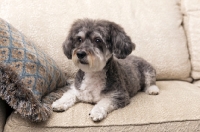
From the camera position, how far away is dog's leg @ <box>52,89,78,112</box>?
137 centimetres

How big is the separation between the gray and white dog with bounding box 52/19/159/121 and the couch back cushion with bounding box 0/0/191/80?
0.43 meters

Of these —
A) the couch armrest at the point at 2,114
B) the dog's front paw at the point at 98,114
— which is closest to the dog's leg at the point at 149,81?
the dog's front paw at the point at 98,114

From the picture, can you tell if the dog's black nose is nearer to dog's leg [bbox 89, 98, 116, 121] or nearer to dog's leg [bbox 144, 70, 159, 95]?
dog's leg [bbox 89, 98, 116, 121]

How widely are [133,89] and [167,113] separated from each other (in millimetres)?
382

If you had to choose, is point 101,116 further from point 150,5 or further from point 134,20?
point 150,5

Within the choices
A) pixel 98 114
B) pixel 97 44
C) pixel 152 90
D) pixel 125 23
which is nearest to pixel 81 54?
pixel 97 44

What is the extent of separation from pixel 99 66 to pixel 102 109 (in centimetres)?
27

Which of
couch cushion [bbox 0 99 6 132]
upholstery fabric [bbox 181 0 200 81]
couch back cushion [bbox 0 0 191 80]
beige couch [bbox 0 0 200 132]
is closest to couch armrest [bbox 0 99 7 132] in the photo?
couch cushion [bbox 0 99 6 132]

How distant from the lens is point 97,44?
1451mm

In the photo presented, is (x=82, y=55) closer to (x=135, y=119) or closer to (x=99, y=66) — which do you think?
(x=99, y=66)

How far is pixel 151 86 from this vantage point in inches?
71.7

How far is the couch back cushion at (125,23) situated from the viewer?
193cm

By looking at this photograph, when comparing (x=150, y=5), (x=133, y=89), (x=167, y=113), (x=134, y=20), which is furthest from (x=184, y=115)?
(x=150, y=5)

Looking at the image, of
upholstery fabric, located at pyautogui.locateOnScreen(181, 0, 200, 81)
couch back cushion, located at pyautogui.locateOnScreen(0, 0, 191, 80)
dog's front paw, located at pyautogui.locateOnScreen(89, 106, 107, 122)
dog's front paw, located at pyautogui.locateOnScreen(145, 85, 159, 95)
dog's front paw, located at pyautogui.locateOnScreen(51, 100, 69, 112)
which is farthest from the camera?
upholstery fabric, located at pyautogui.locateOnScreen(181, 0, 200, 81)
